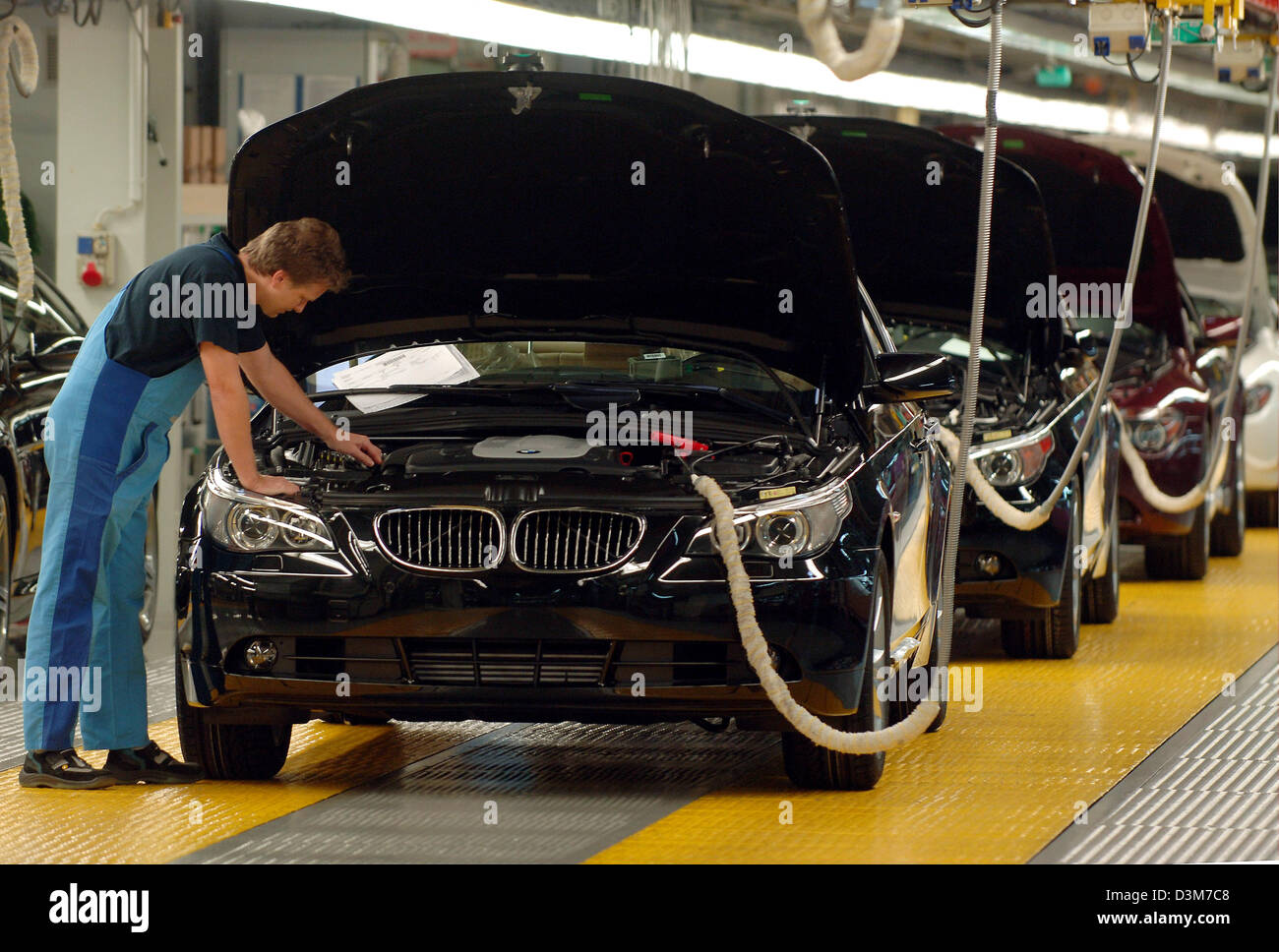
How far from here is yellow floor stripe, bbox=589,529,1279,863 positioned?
5312 millimetres

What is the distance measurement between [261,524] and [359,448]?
36 cm

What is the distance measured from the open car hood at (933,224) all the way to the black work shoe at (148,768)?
3.70 metres

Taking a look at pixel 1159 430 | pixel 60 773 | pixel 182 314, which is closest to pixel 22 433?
pixel 60 773

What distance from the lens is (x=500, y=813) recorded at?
5656 millimetres

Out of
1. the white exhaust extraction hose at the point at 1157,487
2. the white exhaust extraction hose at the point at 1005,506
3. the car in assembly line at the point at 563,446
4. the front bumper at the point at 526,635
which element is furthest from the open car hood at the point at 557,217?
the white exhaust extraction hose at the point at 1157,487

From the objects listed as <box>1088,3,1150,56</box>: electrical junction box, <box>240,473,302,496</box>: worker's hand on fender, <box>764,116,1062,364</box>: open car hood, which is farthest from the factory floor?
<box>1088,3,1150,56</box>: electrical junction box

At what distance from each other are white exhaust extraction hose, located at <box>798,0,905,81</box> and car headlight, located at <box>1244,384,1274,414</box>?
550 cm

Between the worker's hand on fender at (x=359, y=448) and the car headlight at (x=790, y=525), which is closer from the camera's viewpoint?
the car headlight at (x=790, y=525)

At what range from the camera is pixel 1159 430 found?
11305 millimetres

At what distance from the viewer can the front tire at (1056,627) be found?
8734mm

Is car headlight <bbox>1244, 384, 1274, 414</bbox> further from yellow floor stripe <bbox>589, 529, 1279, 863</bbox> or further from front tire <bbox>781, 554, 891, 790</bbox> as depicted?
front tire <bbox>781, 554, 891, 790</bbox>

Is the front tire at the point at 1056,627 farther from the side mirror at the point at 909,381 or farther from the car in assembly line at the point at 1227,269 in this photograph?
the car in assembly line at the point at 1227,269
